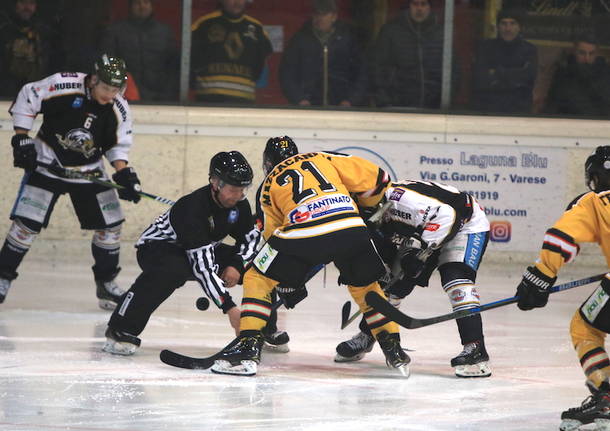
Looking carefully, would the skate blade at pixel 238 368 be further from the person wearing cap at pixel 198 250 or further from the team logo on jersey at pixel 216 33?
the team logo on jersey at pixel 216 33

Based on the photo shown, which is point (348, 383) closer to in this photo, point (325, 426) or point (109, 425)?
point (325, 426)

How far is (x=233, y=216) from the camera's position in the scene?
4.43 m

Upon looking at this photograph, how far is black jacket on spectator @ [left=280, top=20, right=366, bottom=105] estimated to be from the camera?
7.29 meters

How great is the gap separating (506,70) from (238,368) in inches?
158

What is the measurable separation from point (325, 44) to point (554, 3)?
4.97 feet

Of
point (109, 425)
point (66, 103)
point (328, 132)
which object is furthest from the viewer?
point (328, 132)

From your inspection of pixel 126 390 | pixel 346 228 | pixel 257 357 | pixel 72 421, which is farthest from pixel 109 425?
pixel 346 228

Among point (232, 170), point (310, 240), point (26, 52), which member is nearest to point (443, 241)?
point (310, 240)

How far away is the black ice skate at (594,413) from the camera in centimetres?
321

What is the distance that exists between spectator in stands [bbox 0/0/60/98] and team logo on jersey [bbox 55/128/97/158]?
6.29ft

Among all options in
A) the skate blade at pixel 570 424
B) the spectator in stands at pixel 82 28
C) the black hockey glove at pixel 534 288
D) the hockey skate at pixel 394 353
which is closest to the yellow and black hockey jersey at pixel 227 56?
the spectator in stands at pixel 82 28

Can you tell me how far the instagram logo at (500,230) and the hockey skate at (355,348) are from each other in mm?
2886

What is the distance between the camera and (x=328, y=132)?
7133 mm

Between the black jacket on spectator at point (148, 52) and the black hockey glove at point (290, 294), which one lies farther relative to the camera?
the black jacket on spectator at point (148, 52)
